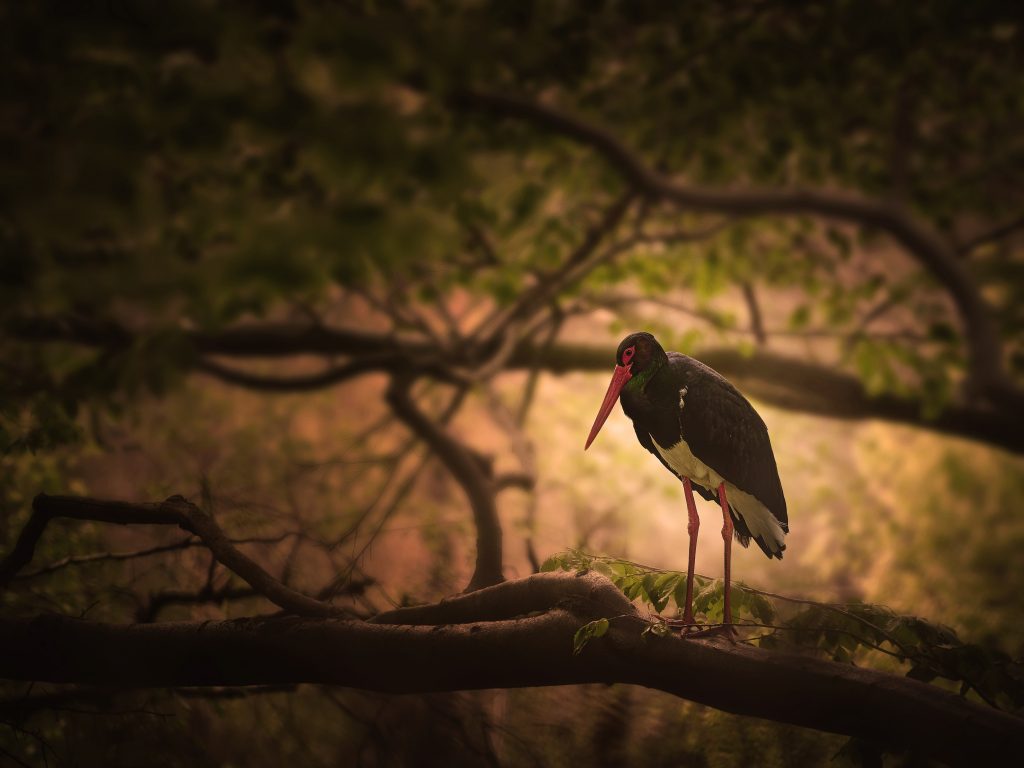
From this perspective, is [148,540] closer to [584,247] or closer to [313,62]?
[313,62]

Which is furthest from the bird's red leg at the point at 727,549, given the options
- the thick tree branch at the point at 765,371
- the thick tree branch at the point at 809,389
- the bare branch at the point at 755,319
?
the bare branch at the point at 755,319

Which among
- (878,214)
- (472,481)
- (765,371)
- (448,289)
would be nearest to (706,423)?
(472,481)

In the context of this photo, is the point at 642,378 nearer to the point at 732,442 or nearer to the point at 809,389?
the point at 732,442

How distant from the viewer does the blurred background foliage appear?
7.13 ft

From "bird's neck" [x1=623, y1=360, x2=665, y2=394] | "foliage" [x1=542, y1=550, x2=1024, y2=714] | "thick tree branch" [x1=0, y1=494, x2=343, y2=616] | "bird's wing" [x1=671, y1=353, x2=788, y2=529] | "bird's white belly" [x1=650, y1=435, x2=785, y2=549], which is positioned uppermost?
"bird's neck" [x1=623, y1=360, x2=665, y2=394]

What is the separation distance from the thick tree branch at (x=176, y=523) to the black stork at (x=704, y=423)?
107 centimetres

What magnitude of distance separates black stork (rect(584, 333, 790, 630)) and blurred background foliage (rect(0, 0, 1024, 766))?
603 mm

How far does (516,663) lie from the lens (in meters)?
2.10

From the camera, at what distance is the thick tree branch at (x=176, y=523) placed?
2.37 meters

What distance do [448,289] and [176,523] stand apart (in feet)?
14.3

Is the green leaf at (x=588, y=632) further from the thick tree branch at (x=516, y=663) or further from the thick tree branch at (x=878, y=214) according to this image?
the thick tree branch at (x=878, y=214)

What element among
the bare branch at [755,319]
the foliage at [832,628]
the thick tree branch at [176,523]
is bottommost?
the thick tree branch at [176,523]

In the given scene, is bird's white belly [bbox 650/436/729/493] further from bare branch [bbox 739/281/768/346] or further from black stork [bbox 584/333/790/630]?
bare branch [bbox 739/281/768/346]

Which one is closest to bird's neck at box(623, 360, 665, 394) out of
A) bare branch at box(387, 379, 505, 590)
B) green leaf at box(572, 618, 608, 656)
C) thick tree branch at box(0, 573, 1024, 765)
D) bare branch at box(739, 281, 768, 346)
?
thick tree branch at box(0, 573, 1024, 765)
